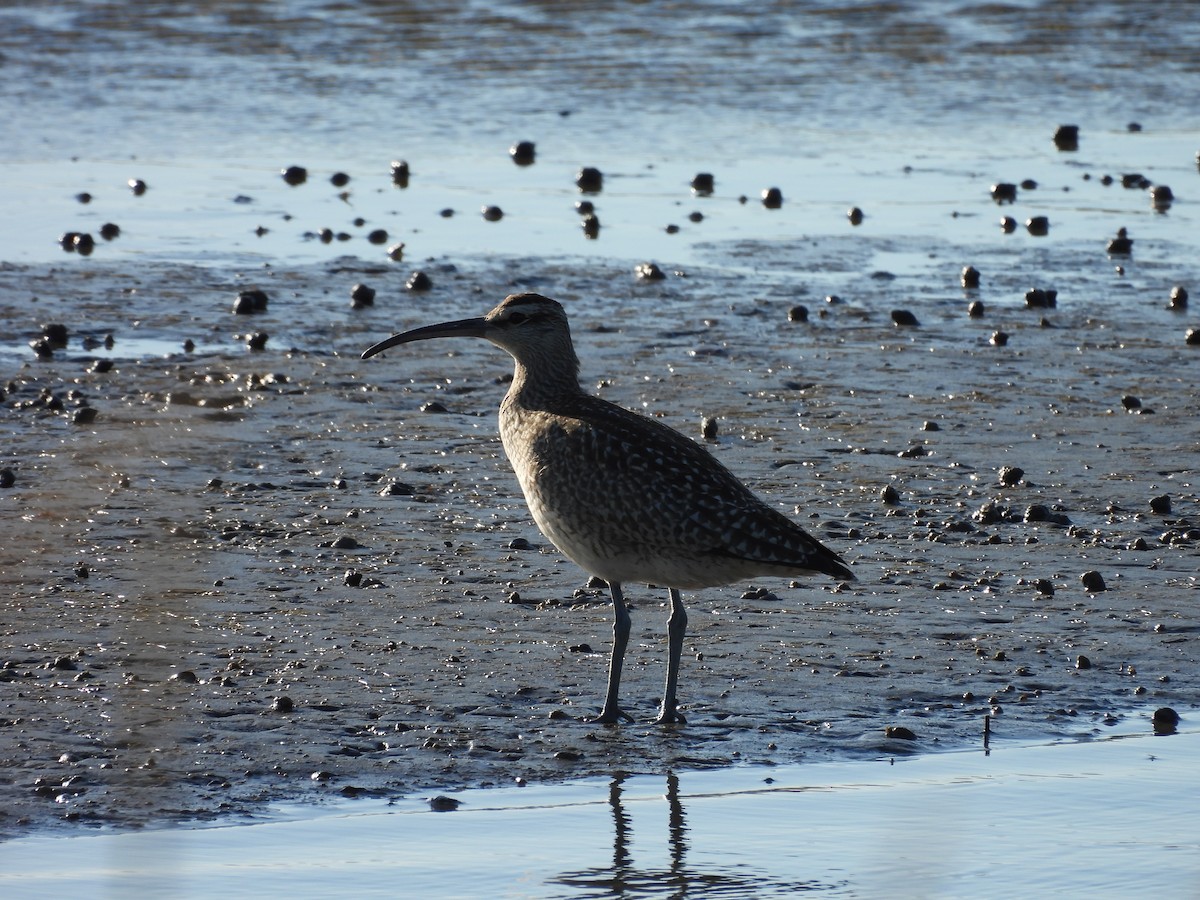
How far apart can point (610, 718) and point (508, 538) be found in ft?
7.84

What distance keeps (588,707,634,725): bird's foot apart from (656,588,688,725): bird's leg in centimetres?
13

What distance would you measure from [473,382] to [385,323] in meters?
1.53

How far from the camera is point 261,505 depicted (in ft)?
33.1

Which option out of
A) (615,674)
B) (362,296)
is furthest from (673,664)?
(362,296)

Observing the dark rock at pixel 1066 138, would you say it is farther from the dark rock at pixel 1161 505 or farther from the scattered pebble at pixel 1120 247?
the dark rock at pixel 1161 505

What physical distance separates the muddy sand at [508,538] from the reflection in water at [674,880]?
75 centimetres

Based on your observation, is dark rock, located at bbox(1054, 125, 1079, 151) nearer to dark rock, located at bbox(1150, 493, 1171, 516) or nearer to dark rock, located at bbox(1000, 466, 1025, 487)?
dark rock, located at bbox(1000, 466, 1025, 487)

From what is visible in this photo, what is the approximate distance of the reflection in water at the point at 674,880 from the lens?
6062 mm

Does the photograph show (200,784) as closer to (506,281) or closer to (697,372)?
(697,372)

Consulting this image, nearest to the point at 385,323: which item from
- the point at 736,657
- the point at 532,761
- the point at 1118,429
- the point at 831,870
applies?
the point at 1118,429

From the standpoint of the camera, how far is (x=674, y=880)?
6.16m

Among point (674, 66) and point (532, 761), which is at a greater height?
point (674, 66)

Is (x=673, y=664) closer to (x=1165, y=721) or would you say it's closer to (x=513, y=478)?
(x=1165, y=721)

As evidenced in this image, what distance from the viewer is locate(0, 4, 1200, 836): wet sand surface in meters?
7.39
